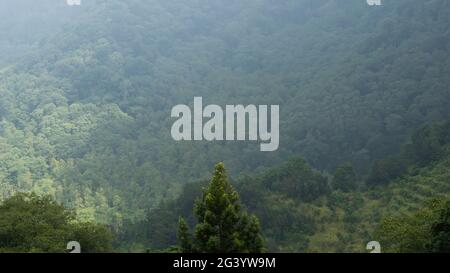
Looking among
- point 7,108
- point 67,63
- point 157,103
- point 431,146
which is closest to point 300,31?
point 157,103

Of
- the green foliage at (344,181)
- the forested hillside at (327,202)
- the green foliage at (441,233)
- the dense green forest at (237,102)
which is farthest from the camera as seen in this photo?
the green foliage at (344,181)

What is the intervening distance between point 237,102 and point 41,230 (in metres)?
60.1

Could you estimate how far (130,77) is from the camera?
94312 mm

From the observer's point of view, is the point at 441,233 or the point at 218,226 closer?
the point at 218,226

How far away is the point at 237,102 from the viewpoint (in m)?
81.8

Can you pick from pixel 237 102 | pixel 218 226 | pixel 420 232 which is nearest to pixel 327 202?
pixel 420 232

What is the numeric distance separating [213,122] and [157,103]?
11849 mm

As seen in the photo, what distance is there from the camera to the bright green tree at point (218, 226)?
53.4 ft

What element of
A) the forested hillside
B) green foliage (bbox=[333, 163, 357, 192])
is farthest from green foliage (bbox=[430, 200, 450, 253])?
green foliage (bbox=[333, 163, 357, 192])

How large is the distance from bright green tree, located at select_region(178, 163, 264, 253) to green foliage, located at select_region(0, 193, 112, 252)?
668 centimetres

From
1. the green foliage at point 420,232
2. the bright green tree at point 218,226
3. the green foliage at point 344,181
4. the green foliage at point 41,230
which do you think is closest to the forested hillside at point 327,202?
the green foliage at point 344,181

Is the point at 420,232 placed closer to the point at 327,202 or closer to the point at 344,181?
the point at 327,202

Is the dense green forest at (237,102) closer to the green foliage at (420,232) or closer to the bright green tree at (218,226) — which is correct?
the green foliage at (420,232)

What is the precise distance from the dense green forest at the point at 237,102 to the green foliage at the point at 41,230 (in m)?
0.79
